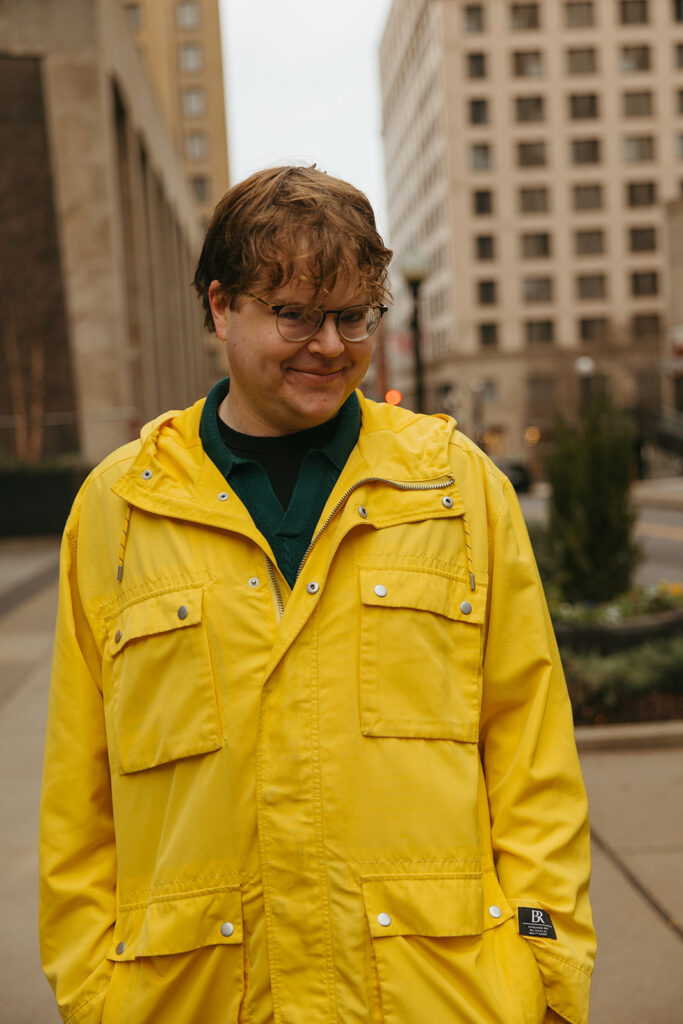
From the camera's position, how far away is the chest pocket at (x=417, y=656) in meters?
1.90

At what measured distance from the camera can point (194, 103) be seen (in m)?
74.9

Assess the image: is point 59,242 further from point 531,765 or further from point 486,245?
point 486,245

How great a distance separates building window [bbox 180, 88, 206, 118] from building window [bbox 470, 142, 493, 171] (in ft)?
61.8

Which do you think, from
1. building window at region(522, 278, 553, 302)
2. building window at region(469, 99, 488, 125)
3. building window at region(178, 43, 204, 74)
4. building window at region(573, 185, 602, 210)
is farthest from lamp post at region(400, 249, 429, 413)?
building window at region(178, 43, 204, 74)

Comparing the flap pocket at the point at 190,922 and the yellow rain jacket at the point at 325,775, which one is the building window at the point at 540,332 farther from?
the flap pocket at the point at 190,922

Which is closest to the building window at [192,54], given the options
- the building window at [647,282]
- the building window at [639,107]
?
the building window at [639,107]

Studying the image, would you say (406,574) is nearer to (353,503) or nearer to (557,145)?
(353,503)

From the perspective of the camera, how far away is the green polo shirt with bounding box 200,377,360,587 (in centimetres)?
203

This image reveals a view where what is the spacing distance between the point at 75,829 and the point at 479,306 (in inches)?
2896

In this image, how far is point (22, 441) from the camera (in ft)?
73.7

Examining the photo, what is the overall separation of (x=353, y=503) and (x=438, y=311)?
78574mm

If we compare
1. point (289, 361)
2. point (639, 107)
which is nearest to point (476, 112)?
point (639, 107)

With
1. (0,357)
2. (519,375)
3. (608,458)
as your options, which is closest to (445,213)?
(519,375)

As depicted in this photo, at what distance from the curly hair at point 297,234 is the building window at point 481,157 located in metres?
76.5
